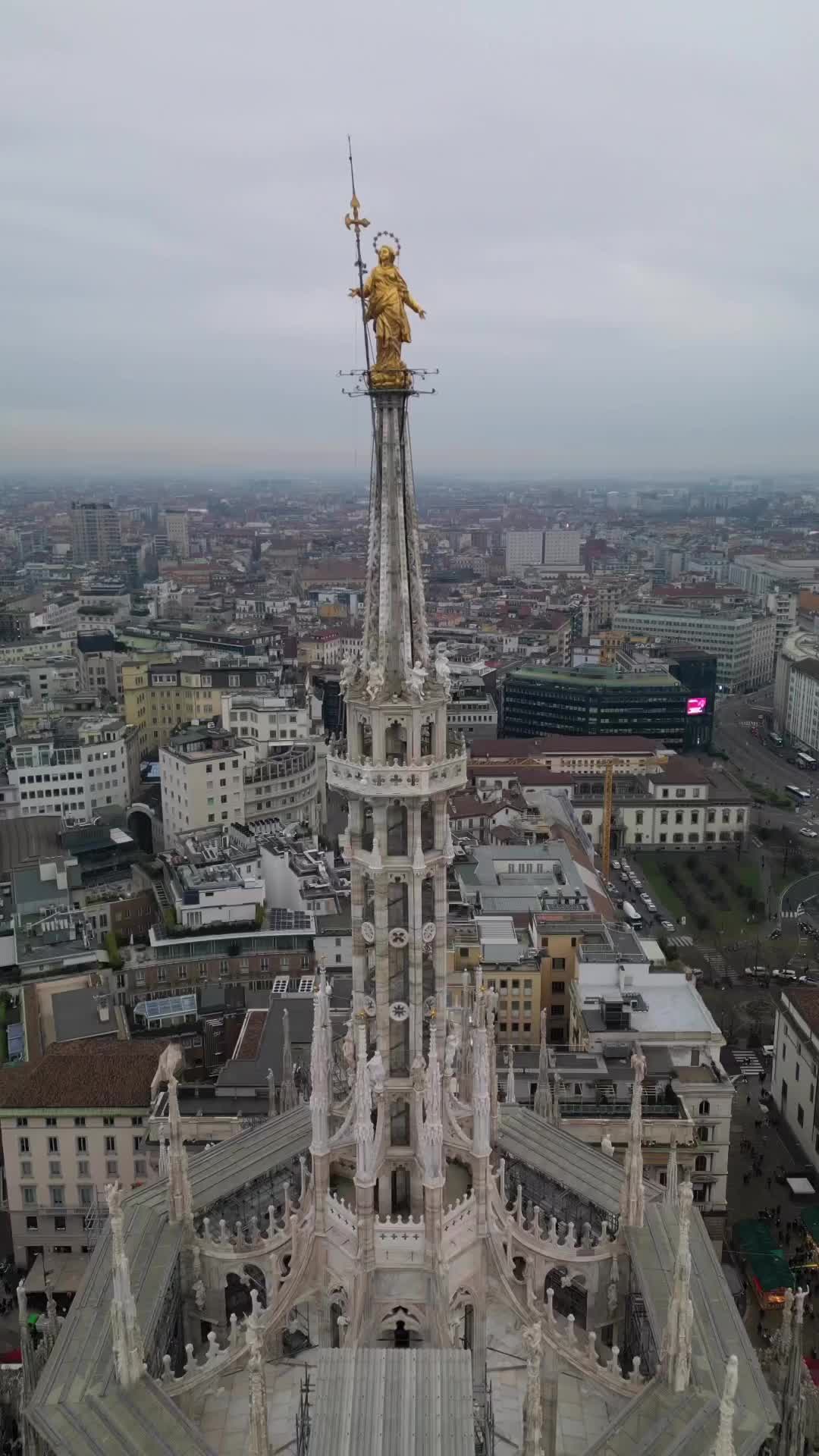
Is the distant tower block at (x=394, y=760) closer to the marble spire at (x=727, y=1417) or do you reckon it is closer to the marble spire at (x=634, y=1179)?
the marble spire at (x=634, y=1179)

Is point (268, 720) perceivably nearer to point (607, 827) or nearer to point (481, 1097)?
point (607, 827)

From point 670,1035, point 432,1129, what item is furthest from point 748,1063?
point 432,1129

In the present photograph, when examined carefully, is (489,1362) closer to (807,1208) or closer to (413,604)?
(413,604)

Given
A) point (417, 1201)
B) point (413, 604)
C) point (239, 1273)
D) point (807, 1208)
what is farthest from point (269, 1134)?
point (807, 1208)

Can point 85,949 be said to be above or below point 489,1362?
below

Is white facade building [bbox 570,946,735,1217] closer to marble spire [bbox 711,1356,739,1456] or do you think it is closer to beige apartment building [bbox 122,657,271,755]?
marble spire [bbox 711,1356,739,1456]

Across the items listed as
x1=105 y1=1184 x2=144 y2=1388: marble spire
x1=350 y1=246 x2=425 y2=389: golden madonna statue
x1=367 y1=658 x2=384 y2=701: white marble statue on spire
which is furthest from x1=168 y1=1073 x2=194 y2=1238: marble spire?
x1=350 y1=246 x2=425 y2=389: golden madonna statue
